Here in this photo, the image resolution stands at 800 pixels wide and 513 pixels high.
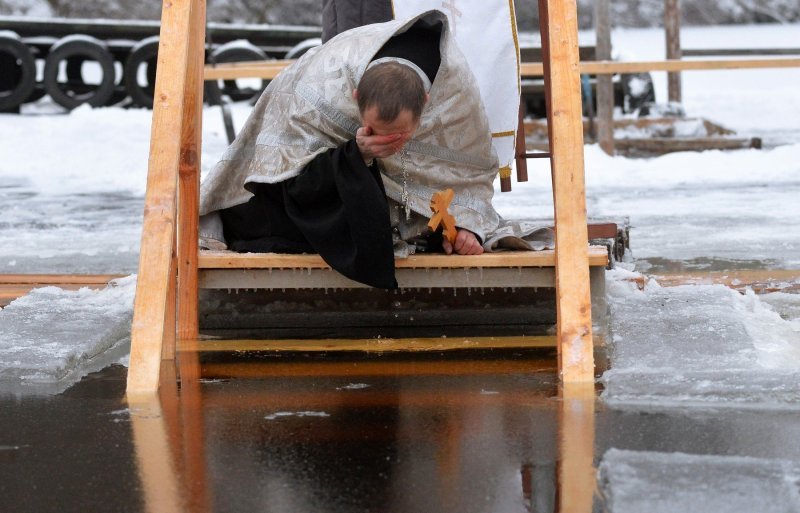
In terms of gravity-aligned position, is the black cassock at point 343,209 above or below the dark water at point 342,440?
above

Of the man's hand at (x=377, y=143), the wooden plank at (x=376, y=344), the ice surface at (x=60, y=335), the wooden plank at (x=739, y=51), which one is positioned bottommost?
the wooden plank at (x=376, y=344)

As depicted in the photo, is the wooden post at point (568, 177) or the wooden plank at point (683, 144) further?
the wooden plank at point (683, 144)

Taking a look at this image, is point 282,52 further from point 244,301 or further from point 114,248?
point 244,301

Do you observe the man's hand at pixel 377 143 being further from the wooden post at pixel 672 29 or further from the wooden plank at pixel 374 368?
the wooden post at pixel 672 29

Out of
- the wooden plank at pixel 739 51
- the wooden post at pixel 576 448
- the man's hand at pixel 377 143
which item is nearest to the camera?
the wooden post at pixel 576 448

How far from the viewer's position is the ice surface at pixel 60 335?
3.88 m

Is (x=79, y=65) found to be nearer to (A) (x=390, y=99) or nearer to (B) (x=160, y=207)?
(B) (x=160, y=207)

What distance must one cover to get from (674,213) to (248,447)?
6251mm

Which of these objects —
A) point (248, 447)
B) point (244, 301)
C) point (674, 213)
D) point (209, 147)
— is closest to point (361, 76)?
point (244, 301)

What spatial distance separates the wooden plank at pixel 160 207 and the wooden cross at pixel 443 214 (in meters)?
0.85

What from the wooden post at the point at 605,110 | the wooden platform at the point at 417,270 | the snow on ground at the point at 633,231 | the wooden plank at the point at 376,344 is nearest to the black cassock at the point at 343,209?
the wooden platform at the point at 417,270

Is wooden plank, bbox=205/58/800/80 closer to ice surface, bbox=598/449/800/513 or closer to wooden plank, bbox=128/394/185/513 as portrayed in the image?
wooden plank, bbox=128/394/185/513

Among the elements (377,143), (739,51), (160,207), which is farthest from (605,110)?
(160,207)

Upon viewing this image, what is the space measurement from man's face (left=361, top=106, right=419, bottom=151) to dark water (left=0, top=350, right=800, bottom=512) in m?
0.74
